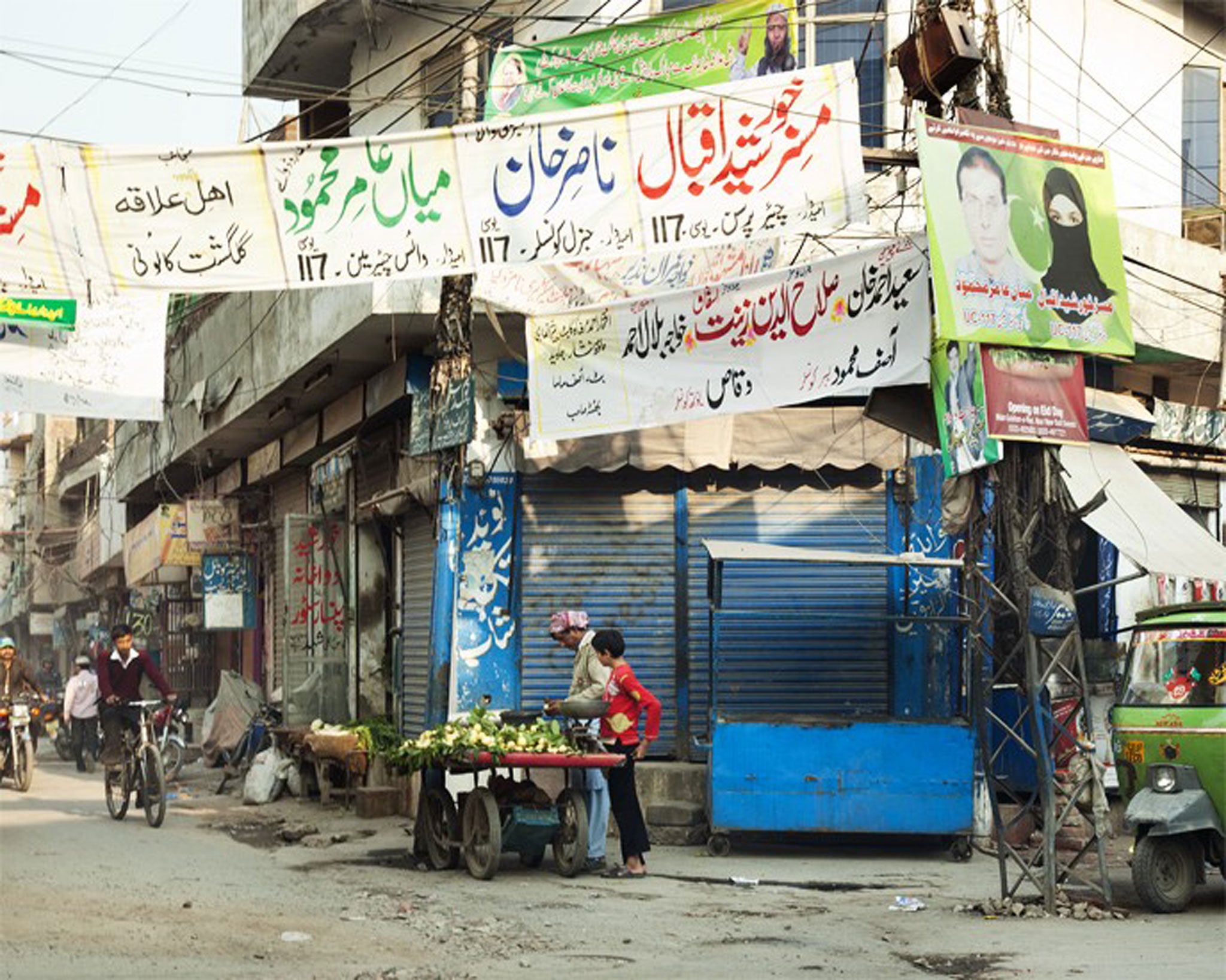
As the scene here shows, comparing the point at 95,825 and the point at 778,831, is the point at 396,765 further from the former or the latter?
the point at 95,825

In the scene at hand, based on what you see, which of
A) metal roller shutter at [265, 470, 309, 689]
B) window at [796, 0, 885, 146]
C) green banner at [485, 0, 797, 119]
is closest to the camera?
green banner at [485, 0, 797, 119]

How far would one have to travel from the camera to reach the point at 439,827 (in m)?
12.3

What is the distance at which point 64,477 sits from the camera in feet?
177

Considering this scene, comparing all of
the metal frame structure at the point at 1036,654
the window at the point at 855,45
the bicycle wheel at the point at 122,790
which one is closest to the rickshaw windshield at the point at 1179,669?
the metal frame structure at the point at 1036,654

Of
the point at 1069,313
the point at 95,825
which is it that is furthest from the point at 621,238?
the point at 95,825

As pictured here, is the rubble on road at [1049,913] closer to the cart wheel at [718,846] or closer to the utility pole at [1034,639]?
the utility pole at [1034,639]

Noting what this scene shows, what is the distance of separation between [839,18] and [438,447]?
5.22 meters

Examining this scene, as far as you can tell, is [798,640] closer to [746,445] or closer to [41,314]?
[746,445]

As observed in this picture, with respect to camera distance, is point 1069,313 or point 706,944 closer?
point 706,944

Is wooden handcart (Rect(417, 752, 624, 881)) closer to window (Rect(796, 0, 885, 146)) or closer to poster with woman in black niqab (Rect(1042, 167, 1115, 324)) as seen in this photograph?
poster with woman in black niqab (Rect(1042, 167, 1115, 324))

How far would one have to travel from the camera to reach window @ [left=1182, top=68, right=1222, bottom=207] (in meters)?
19.1

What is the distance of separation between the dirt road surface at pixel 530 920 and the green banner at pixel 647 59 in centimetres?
625

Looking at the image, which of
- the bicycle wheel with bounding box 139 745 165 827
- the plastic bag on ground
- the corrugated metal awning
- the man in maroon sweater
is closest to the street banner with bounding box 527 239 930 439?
the corrugated metal awning

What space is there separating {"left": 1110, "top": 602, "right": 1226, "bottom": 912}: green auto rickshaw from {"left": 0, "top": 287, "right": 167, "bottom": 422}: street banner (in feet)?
28.5
